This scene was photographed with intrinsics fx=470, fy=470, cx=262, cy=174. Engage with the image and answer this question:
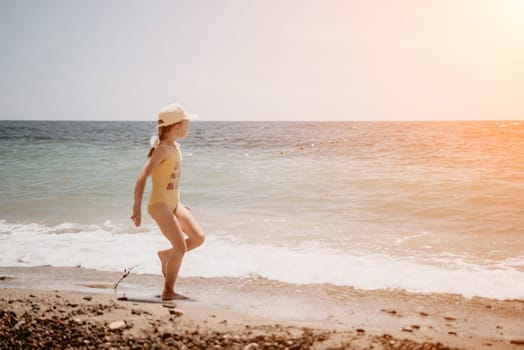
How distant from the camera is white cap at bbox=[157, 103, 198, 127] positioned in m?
4.61

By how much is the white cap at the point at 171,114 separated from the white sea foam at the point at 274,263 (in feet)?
7.26

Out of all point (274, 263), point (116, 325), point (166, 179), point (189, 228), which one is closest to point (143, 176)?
point (166, 179)

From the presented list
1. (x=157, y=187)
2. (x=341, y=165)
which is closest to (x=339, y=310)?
(x=157, y=187)

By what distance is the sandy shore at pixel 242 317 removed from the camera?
3488 mm

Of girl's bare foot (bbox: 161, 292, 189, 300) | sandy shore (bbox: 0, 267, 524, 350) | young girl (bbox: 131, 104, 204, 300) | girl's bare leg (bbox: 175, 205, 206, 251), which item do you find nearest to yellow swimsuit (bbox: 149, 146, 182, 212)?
young girl (bbox: 131, 104, 204, 300)

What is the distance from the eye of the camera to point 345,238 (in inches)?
319

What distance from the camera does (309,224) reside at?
9.31m

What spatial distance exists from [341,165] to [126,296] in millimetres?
14754

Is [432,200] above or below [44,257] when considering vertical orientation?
above

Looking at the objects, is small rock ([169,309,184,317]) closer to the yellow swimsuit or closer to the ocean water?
the yellow swimsuit

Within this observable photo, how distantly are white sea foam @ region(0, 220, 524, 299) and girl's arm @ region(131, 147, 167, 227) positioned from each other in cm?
170

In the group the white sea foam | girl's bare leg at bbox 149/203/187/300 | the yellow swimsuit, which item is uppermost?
the yellow swimsuit

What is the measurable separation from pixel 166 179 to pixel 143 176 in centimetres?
27

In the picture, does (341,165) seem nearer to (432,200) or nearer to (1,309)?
(432,200)
